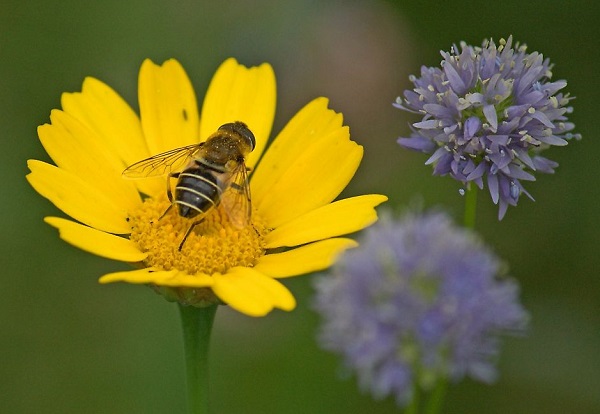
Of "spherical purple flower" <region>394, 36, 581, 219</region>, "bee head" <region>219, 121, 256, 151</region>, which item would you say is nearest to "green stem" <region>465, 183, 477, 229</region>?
"spherical purple flower" <region>394, 36, 581, 219</region>

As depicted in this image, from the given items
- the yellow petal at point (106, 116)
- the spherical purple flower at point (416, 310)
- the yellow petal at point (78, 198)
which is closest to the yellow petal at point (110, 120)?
the yellow petal at point (106, 116)

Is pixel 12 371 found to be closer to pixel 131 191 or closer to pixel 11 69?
pixel 131 191

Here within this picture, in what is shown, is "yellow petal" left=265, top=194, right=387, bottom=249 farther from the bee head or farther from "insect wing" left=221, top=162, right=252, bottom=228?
the bee head

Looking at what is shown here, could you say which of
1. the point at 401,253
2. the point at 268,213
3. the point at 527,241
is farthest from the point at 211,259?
the point at 527,241

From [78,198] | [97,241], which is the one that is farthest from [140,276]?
[78,198]

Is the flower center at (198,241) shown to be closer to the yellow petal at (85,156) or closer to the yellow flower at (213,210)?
the yellow flower at (213,210)

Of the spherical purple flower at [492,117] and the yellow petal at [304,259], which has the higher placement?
the spherical purple flower at [492,117]
